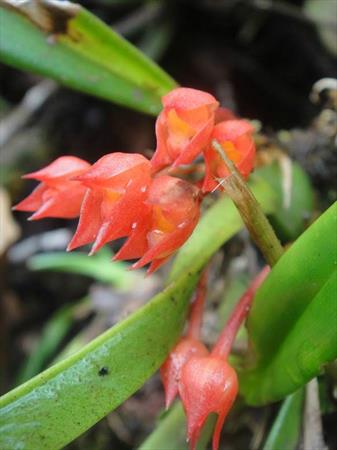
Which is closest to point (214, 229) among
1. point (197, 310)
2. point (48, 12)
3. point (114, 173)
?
point (197, 310)

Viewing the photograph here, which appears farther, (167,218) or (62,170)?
(62,170)

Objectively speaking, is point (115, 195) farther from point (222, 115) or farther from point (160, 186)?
point (222, 115)

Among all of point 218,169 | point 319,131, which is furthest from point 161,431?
point 319,131

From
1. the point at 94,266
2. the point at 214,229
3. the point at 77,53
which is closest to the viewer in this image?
the point at 214,229

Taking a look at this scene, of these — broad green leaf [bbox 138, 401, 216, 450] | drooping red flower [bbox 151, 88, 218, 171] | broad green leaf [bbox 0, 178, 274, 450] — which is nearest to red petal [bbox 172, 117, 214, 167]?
drooping red flower [bbox 151, 88, 218, 171]

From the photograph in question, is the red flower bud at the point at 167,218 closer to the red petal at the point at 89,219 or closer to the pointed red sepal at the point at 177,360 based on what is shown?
the red petal at the point at 89,219

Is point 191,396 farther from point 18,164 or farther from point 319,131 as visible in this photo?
point 18,164

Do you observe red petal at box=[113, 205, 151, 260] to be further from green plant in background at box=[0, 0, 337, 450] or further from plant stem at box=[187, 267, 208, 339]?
plant stem at box=[187, 267, 208, 339]

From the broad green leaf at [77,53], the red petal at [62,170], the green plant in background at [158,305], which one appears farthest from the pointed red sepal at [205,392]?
the broad green leaf at [77,53]
